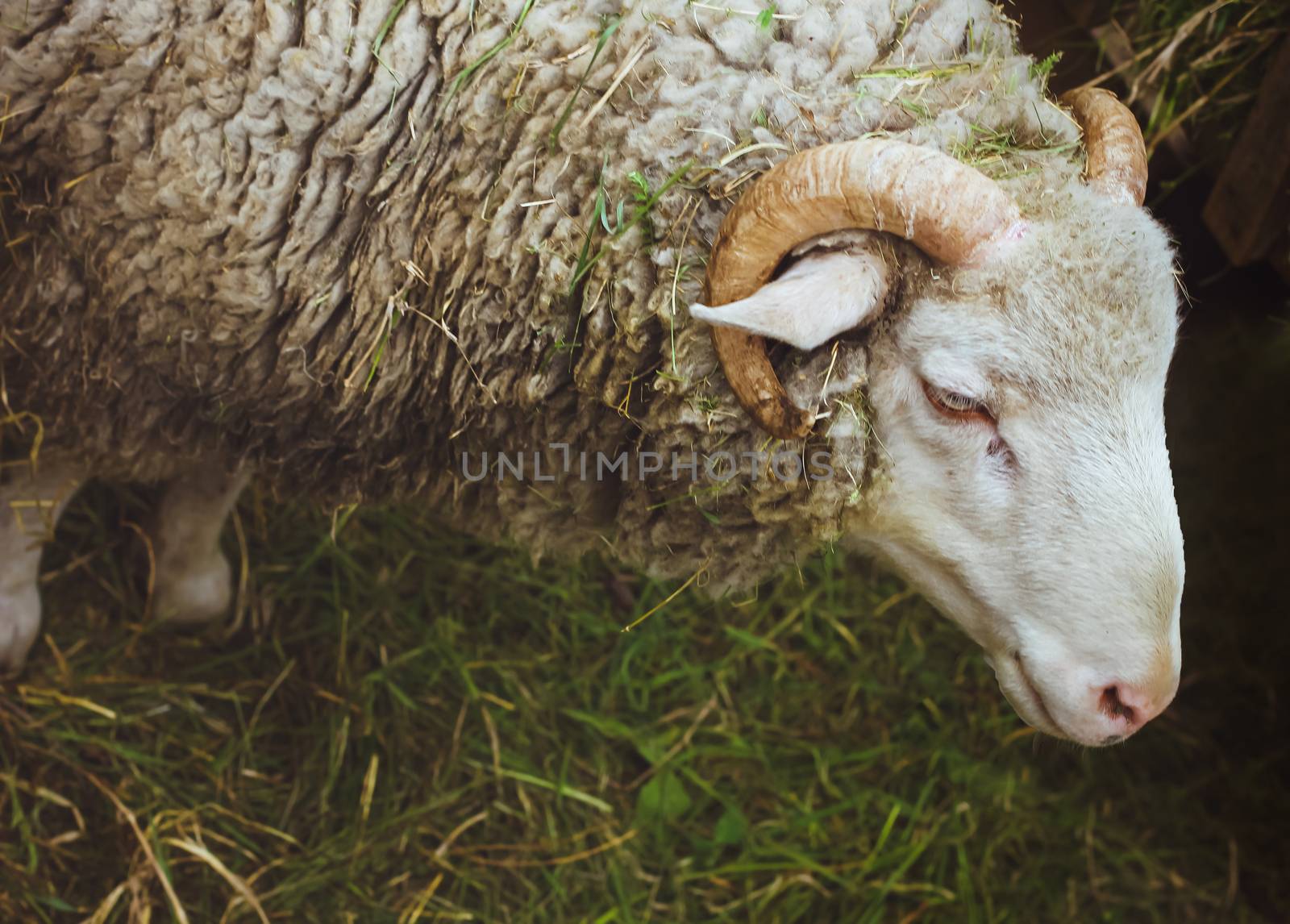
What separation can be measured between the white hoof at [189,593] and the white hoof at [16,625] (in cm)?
30

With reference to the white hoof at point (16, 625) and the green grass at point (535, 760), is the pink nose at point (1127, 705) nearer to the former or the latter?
the green grass at point (535, 760)

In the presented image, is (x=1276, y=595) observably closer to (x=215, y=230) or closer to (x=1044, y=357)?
(x=1044, y=357)

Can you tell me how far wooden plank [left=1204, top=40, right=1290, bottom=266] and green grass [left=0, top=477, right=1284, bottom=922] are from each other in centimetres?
133

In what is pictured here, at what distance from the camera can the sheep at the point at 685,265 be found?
1.53 meters

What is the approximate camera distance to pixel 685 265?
5.25ft

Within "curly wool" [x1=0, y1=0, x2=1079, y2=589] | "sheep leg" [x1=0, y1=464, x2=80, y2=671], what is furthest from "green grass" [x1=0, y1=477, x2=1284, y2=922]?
"curly wool" [x1=0, y1=0, x2=1079, y2=589]

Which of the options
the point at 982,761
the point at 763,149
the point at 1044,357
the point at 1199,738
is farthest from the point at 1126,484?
the point at 1199,738

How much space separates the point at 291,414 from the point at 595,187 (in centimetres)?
81

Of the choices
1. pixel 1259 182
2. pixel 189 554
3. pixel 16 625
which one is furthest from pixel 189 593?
pixel 1259 182

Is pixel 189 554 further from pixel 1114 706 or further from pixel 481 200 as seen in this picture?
pixel 1114 706

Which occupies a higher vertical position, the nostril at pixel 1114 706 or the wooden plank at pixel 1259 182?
the wooden plank at pixel 1259 182

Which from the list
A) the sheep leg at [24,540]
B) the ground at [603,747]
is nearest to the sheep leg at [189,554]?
the ground at [603,747]

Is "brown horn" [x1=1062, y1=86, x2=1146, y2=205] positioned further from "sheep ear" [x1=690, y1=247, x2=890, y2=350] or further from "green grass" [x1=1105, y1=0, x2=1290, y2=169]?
"green grass" [x1=1105, y1=0, x2=1290, y2=169]

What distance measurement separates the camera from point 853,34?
1622mm
